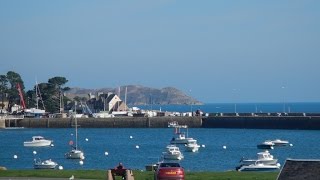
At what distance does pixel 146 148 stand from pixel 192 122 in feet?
166

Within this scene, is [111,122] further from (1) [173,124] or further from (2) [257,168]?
(2) [257,168]

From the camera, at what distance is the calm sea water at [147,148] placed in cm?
8088

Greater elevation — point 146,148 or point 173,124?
point 173,124

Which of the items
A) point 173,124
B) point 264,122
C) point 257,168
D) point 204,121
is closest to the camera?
point 257,168

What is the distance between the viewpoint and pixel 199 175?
135 ft

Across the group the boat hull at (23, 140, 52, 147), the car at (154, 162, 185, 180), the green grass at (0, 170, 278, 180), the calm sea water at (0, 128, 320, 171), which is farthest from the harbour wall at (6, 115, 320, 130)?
the car at (154, 162, 185, 180)

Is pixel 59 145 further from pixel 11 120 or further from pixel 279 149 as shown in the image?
pixel 11 120

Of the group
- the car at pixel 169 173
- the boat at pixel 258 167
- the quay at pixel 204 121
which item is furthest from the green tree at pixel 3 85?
the car at pixel 169 173

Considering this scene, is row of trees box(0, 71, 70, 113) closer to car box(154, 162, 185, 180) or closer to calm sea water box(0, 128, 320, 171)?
calm sea water box(0, 128, 320, 171)

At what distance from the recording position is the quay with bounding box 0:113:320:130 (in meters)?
143

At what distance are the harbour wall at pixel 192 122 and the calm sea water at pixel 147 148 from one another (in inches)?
50.8

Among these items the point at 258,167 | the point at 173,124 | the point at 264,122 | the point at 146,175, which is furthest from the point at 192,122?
the point at 146,175

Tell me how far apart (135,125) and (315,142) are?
50996 mm

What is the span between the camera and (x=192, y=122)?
509 feet
